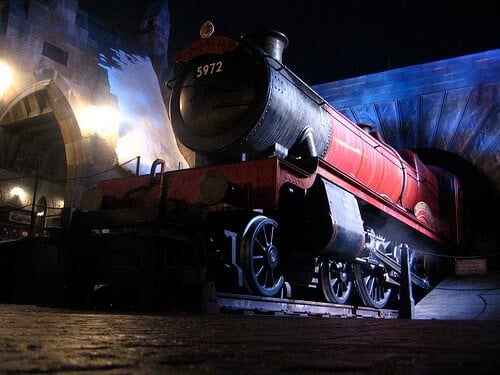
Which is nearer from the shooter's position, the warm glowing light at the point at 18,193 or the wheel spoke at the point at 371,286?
the wheel spoke at the point at 371,286

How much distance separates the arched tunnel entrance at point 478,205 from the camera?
1145 cm

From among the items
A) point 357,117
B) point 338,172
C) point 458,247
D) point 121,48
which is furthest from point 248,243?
point 121,48

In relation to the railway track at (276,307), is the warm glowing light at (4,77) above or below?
above

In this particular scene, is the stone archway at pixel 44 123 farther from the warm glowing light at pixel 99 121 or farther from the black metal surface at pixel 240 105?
the black metal surface at pixel 240 105

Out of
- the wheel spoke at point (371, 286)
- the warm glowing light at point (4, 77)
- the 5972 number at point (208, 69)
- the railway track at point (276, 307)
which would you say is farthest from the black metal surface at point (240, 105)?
the warm glowing light at point (4, 77)

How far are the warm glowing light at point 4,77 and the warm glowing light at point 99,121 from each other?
1805 millimetres

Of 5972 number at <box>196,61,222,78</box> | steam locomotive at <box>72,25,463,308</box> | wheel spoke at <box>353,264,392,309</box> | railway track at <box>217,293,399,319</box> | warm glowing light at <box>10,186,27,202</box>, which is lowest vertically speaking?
railway track at <box>217,293,399,319</box>

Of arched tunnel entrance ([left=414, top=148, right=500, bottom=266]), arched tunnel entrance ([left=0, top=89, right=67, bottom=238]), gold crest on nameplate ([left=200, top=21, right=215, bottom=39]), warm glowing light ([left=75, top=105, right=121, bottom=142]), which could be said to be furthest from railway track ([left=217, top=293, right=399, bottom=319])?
arched tunnel entrance ([left=0, top=89, right=67, bottom=238])

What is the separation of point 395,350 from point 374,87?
12068mm

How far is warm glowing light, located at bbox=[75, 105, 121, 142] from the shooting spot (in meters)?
11.8

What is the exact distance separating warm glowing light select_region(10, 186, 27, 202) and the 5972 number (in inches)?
435

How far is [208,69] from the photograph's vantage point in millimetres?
5414

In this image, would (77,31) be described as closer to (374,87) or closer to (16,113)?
(16,113)

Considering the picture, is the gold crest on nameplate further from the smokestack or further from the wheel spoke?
the wheel spoke
